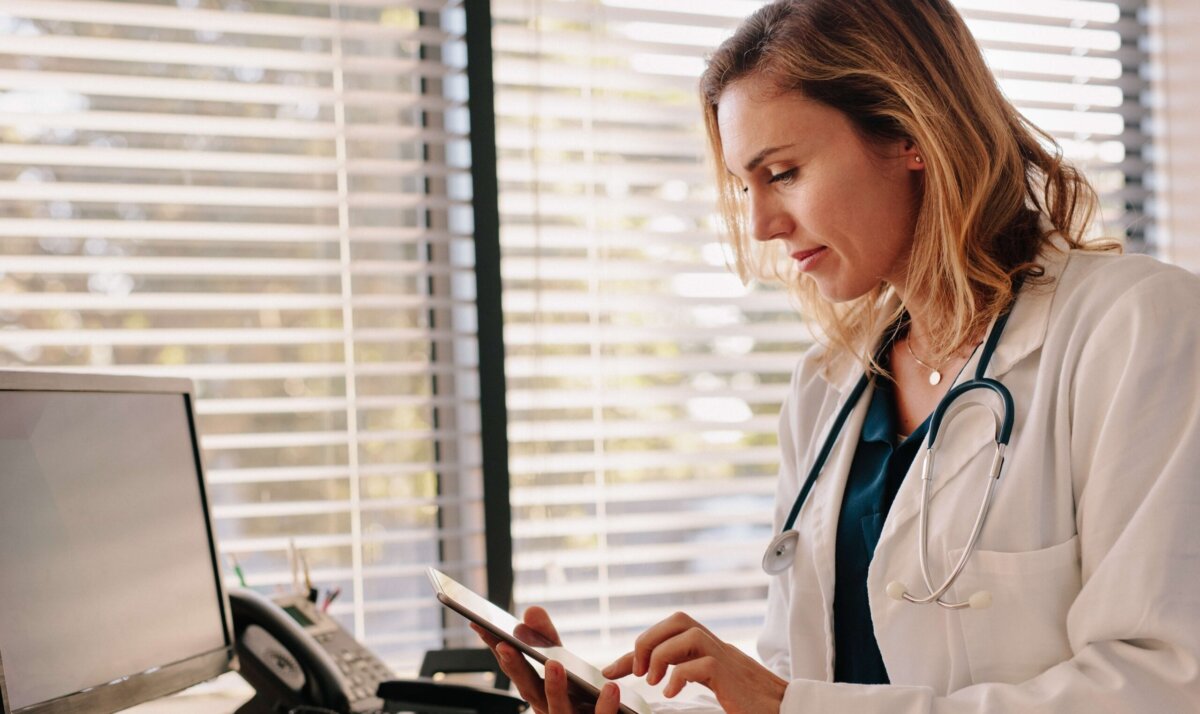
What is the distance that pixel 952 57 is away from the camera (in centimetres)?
137

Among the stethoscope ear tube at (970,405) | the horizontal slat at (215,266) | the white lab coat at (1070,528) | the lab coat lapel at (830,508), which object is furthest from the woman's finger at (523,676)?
the horizontal slat at (215,266)

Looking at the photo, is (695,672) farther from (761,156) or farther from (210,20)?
(210,20)

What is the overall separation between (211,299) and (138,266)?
14cm

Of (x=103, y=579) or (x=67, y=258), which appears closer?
(x=103, y=579)

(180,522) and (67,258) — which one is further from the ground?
(67,258)

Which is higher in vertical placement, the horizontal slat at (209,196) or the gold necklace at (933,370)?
the horizontal slat at (209,196)

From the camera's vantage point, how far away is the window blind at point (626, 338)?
2.17 m

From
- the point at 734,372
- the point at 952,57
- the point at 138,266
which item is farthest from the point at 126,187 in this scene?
the point at 952,57

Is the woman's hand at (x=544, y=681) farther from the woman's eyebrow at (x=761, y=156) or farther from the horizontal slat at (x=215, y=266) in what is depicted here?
the horizontal slat at (x=215, y=266)

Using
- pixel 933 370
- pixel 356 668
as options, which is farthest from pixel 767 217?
pixel 356 668

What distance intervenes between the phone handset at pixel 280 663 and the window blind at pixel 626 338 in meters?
0.70

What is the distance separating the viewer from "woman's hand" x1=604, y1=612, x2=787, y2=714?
1.14 m

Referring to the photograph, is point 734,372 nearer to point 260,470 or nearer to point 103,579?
point 260,470

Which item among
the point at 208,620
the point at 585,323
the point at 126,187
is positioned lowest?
the point at 208,620
